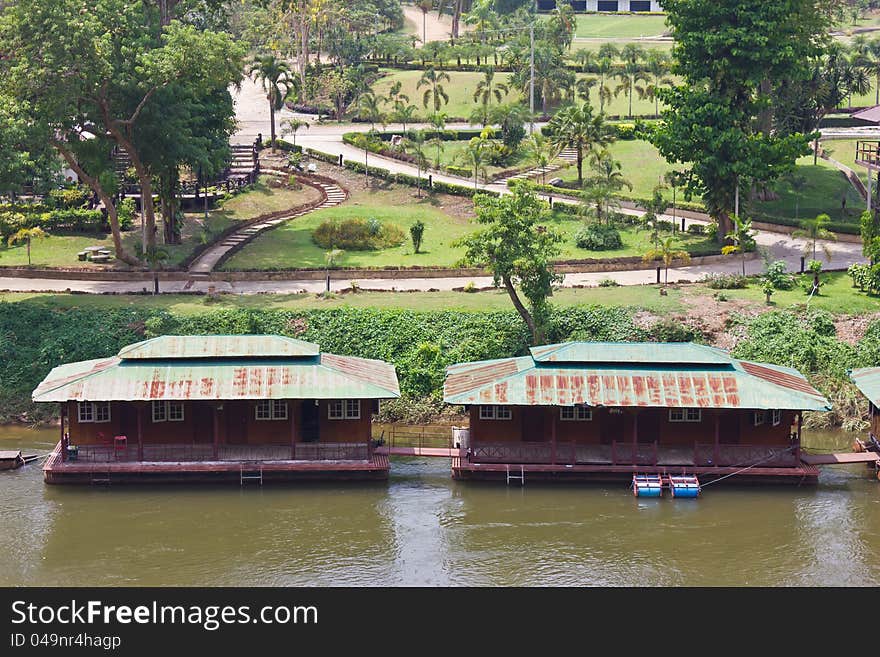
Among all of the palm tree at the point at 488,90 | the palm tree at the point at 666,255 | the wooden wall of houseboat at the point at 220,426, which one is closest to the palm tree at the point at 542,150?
the palm tree at the point at 488,90

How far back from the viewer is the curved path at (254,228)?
77.5 meters

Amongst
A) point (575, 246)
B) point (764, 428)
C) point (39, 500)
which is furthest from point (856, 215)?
point (39, 500)

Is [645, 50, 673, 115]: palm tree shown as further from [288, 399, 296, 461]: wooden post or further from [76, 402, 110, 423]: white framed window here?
[76, 402, 110, 423]: white framed window

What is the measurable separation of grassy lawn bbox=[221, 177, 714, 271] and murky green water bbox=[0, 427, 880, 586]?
78.7 feet

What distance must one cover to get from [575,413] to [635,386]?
2.78m

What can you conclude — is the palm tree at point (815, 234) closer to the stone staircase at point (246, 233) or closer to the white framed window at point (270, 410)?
the stone staircase at point (246, 233)

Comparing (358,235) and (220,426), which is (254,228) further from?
(220,426)

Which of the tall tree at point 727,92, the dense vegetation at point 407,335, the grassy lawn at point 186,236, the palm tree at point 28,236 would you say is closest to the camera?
the dense vegetation at point 407,335

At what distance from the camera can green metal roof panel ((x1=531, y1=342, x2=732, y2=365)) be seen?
182ft

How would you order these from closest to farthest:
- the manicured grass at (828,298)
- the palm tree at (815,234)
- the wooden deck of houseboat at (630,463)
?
the wooden deck of houseboat at (630,463) < the manicured grass at (828,298) < the palm tree at (815,234)

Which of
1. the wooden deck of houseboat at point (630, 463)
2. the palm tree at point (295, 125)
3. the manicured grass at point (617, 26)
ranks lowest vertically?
the wooden deck of houseboat at point (630, 463)

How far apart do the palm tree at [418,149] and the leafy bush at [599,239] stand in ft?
54.0

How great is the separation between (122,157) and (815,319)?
48.5m

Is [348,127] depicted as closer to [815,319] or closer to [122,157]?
[122,157]
